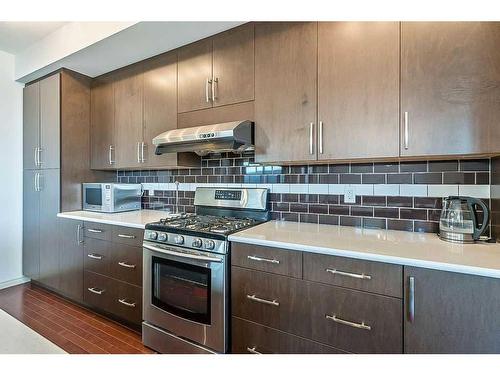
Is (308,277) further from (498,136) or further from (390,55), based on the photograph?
(390,55)

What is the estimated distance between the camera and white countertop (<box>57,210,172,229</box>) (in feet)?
7.00

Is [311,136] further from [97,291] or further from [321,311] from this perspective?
[97,291]

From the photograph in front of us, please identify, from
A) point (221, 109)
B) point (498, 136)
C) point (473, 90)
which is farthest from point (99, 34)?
point (498, 136)

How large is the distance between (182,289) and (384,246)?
1.30 m

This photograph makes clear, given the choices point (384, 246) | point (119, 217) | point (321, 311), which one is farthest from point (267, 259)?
point (119, 217)

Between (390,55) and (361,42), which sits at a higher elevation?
(361,42)

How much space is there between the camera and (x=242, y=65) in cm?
197

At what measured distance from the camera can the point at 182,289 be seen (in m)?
1.80

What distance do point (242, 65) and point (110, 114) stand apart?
5.45 ft

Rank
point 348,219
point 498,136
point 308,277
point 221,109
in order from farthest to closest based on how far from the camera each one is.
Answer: point 221,109 < point 348,219 < point 308,277 < point 498,136

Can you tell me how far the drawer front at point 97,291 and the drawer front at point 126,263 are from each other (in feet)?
0.53

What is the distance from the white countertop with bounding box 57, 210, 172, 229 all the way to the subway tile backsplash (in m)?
0.42

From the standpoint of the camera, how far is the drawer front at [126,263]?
2.06 meters

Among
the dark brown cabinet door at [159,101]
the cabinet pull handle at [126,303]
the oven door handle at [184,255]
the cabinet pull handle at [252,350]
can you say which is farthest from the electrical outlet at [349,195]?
the cabinet pull handle at [126,303]
